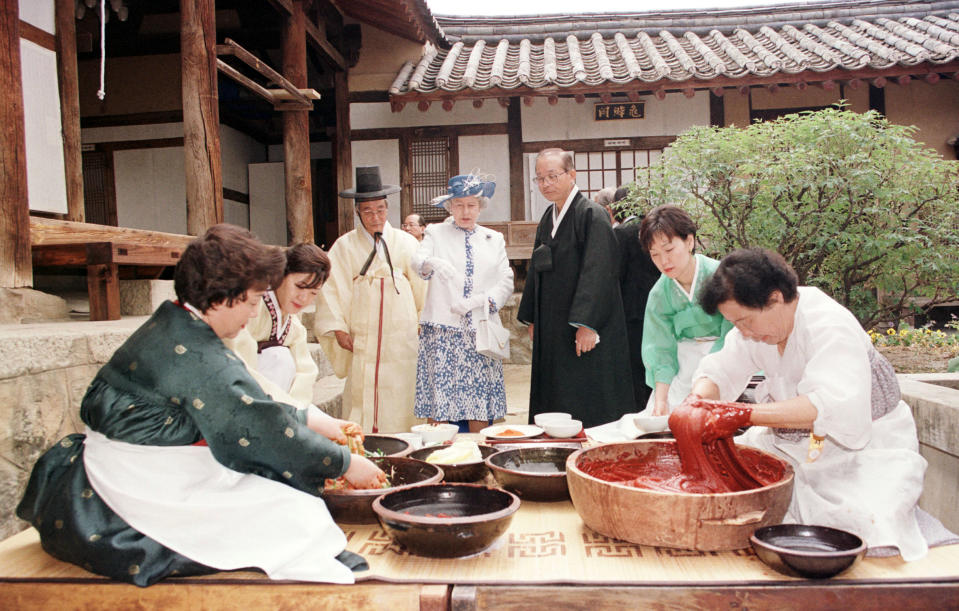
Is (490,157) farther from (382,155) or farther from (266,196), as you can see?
(266,196)

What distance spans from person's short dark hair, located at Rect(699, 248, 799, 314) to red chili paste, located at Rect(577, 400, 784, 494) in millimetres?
340

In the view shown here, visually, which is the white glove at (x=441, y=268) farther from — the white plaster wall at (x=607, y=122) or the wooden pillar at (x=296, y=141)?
the white plaster wall at (x=607, y=122)

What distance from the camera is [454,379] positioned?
496cm

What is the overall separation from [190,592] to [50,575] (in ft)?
1.37

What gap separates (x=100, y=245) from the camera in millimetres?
4754

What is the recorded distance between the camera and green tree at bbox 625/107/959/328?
580cm

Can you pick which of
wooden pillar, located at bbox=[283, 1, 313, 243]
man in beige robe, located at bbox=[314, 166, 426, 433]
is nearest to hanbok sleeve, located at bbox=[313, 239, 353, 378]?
man in beige robe, located at bbox=[314, 166, 426, 433]

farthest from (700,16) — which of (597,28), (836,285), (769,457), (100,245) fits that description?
(769,457)

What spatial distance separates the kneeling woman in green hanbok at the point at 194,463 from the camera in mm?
1938

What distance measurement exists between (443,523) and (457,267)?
327cm

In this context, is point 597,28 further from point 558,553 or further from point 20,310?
point 558,553

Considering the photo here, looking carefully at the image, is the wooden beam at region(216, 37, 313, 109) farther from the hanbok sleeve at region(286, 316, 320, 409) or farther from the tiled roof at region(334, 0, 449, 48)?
the hanbok sleeve at region(286, 316, 320, 409)

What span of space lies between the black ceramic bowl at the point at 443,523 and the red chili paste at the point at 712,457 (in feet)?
1.28

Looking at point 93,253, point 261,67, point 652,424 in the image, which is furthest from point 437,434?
point 261,67
